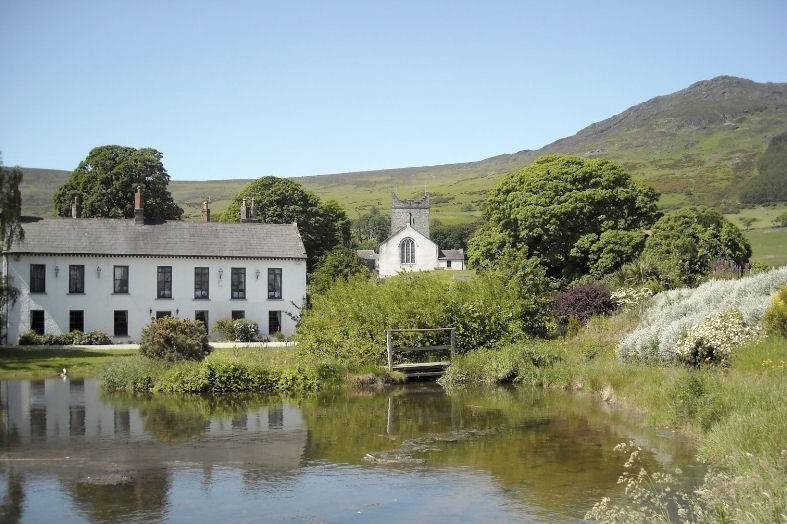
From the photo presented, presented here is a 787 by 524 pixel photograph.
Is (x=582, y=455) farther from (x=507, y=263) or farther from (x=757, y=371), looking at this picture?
(x=507, y=263)

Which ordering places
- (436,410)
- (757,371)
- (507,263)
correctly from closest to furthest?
(757,371), (436,410), (507,263)

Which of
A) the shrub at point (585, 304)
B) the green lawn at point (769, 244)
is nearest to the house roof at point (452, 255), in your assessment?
the green lawn at point (769, 244)

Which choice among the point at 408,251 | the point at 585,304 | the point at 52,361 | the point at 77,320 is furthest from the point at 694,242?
the point at 408,251

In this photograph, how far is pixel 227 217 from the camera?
2881 inches

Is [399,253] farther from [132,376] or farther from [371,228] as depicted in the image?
[132,376]

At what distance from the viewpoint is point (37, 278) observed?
4278 centimetres

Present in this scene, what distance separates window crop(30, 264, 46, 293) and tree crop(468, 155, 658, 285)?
27.0 metres

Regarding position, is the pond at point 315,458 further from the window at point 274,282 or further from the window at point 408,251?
the window at point 408,251

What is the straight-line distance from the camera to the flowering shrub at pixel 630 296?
33.9m

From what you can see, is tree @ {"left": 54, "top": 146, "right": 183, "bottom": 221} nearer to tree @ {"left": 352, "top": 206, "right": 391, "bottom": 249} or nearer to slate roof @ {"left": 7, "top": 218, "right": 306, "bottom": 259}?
slate roof @ {"left": 7, "top": 218, "right": 306, "bottom": 259}

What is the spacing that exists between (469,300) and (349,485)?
17588 millimetres

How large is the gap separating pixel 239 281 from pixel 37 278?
10498 millimetres

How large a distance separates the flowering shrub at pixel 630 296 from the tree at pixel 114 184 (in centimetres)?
3655

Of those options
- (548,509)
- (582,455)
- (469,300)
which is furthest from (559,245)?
(548,509)
